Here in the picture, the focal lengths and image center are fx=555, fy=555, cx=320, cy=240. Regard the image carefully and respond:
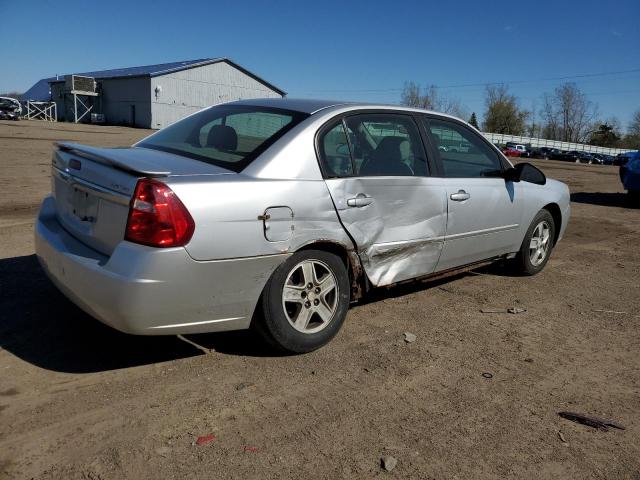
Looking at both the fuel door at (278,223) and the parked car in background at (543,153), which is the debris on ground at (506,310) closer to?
the fuel door at (278,223)

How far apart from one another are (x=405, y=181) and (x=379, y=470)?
2.15 meters

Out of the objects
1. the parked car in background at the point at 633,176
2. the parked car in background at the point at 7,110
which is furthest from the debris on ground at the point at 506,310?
the parked car in background at the point at 7,110

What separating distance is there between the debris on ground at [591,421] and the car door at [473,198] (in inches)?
65.8

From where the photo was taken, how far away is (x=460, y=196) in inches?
173

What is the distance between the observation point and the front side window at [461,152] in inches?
175

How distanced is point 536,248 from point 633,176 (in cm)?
861

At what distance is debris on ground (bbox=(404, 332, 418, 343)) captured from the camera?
3883 mm

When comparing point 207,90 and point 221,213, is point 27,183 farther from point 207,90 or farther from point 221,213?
point 207,90

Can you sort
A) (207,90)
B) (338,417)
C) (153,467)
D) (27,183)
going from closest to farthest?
1. (153,467)
2. (338,417)
3. (27,183)
4. (207,90)

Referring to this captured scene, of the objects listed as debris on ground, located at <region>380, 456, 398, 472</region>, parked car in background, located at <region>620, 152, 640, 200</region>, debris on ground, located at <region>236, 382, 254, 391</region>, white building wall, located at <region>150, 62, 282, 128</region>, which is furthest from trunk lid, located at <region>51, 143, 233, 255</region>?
white building wall, located at <region>150, 62, 282, 128</region>

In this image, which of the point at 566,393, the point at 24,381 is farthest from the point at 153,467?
the point at 566,393

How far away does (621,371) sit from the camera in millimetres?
3553

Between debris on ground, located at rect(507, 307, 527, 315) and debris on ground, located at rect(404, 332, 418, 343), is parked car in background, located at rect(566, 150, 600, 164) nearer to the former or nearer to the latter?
debris on ground, located at rect(507, 307, 527, 315)

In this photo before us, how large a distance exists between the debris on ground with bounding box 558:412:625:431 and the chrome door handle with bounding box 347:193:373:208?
5.55 feet
